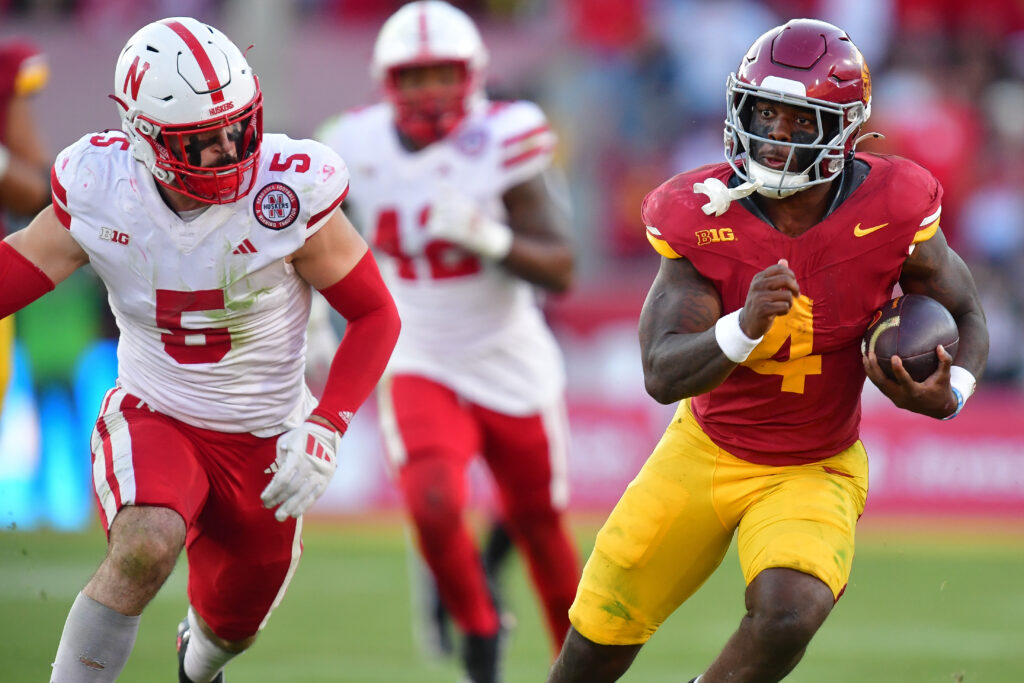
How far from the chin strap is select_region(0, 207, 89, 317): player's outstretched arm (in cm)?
158

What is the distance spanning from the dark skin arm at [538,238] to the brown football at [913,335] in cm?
199

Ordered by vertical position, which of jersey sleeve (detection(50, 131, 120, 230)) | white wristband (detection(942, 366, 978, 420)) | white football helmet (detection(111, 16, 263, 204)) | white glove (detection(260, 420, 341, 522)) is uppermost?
white football helmet (detection(111, 16, 263, 204))

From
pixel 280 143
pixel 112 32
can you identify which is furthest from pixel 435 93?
pixel 112 32

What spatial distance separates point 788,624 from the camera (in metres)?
3.60

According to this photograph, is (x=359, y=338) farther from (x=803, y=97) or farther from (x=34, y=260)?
(x=803, y=97)

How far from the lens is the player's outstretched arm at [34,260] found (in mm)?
3904

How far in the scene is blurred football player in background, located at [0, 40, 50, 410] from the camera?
583cm

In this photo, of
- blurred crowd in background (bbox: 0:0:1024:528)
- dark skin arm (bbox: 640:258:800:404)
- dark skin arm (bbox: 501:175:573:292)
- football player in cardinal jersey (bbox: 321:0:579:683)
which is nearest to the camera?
dark skin arm (bbox: 640:258:800:404)

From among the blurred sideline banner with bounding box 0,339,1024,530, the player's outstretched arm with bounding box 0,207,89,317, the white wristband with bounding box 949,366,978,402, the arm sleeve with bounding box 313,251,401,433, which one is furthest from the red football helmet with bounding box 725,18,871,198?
the blurred sideline banner with bounding box 0,339,1024,530

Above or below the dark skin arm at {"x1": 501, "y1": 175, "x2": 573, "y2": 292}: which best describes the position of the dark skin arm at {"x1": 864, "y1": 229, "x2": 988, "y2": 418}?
above

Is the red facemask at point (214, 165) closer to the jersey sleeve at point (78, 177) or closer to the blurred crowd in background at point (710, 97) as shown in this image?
the jersey sleeve at point (78, 177)

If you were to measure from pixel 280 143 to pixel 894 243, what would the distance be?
1.58 meters

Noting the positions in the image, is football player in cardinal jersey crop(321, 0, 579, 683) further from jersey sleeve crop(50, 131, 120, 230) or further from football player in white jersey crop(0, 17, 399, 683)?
jersey sleeve crop(50, 131, 120, 230)

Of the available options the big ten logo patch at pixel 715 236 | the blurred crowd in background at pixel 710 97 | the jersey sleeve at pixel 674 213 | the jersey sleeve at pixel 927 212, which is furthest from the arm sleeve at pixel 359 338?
the blurred crowd in background at pixel 710 97
